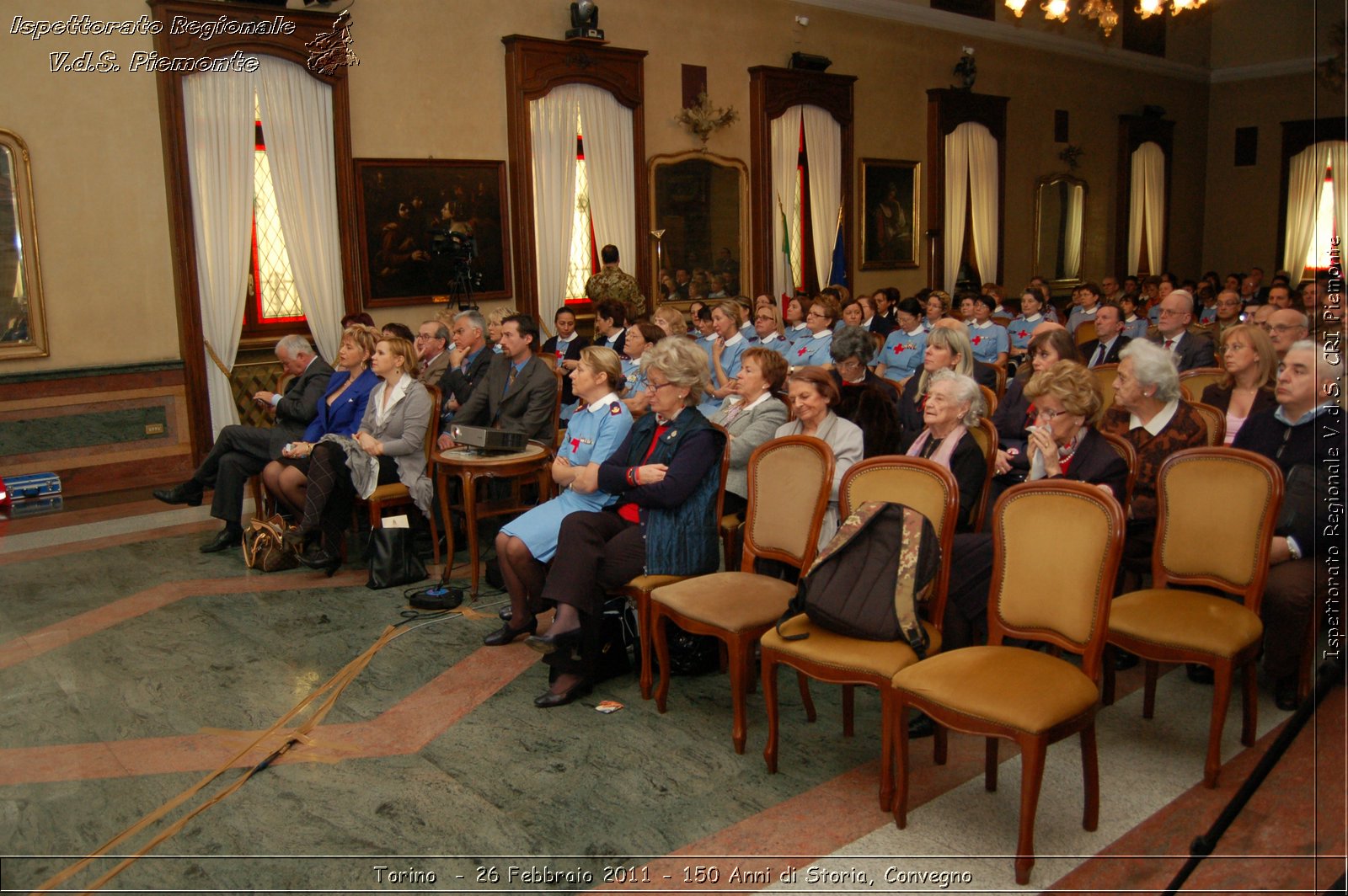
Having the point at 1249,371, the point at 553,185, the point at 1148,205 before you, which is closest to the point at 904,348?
the point at 553,185

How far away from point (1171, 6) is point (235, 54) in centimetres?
753

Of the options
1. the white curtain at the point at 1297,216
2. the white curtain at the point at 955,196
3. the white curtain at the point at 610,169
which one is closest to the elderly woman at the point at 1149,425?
the white curtain at the point at 610,169

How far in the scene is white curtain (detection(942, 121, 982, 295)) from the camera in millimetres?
13875

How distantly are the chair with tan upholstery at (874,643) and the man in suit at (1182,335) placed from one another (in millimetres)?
4016

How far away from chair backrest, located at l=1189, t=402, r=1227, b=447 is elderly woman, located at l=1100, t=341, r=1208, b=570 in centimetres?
18

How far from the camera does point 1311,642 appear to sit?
3.54m

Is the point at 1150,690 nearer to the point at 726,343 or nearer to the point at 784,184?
A: the point at 726,343

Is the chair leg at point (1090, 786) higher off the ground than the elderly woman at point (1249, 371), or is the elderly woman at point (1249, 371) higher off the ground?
the elderly woman at point (1249, 371)

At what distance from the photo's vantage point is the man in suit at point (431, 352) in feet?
23.3

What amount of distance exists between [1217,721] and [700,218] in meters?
8.85

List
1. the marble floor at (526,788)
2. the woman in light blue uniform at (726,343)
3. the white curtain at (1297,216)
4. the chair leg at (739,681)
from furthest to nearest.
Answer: the white curtain at (1297,216), the woman in light blue uniform at (726,343), the chair leg at (739,681), the marble floor at (526,788)

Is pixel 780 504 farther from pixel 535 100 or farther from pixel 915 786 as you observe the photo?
pixel 535 100

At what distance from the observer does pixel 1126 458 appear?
12.3 ft

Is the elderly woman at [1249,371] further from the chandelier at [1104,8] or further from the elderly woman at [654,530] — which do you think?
the chandelier at [1104,8]
